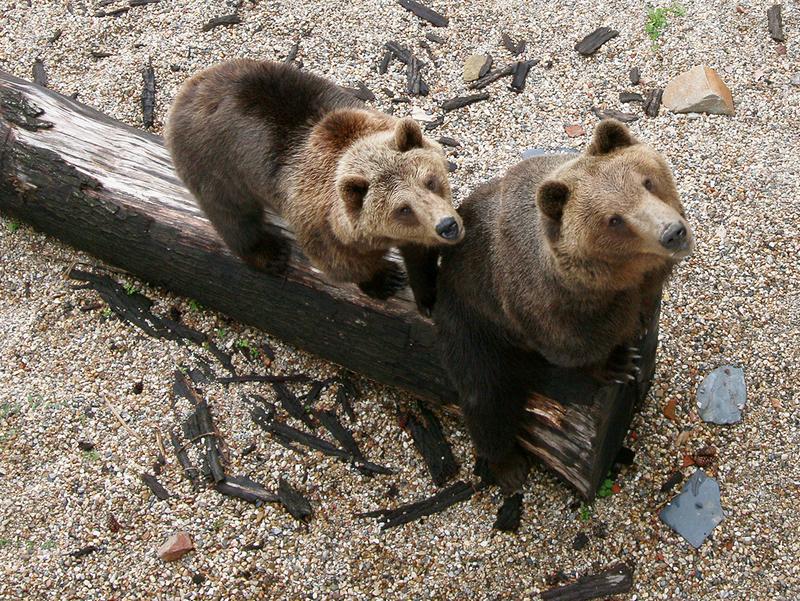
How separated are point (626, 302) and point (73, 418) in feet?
12.6

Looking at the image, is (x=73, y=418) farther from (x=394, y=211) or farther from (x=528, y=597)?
(x=528, y=597)

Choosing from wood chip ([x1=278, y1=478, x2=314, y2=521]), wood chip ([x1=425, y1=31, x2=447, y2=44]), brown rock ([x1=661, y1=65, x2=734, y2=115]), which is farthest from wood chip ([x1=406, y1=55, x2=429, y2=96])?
wood chip ([x1=278, y1=478, x2=314, y2=521])

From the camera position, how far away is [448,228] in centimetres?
425

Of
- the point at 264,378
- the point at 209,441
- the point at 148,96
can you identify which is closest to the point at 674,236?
the point at 264,378

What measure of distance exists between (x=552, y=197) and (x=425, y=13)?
16.2 feet

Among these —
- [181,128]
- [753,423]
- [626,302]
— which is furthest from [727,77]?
[181,128]

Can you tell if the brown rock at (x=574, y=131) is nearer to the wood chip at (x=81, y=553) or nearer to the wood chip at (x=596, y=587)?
the wood chip at (x=596, y=587)

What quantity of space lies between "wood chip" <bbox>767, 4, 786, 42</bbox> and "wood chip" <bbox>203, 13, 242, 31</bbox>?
16.2 feet

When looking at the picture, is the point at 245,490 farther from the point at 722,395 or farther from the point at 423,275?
the point at 722,395

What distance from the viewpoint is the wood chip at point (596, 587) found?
15.5 feet

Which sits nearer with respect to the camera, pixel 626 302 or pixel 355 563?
pixel 626 302

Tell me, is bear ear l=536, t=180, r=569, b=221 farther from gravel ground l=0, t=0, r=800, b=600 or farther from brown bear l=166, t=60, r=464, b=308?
gravel ground l=0, t=0, r=800, b=600

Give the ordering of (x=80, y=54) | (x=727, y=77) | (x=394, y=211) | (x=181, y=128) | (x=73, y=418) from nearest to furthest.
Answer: (x=394, y=211), (x=181, y=128), (x=73, y=418), (x=727, y=77), (x=80, y=54)

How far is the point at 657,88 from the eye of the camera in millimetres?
7164
